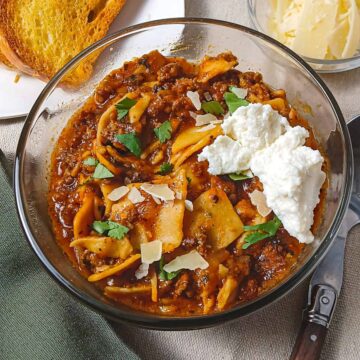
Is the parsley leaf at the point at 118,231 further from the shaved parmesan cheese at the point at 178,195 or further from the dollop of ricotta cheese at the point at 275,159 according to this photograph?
the dollop of ricotta cheese at the point at 275,159

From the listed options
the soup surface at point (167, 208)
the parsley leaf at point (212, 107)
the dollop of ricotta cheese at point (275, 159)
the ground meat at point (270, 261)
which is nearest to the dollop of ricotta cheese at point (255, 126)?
the dollop of ricotta cheese at point (275, 159)

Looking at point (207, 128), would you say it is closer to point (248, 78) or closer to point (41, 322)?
point (248, 78)

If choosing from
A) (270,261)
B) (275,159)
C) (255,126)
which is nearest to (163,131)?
(255,126)

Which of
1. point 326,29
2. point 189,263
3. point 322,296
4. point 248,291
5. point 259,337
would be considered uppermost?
point 326,29

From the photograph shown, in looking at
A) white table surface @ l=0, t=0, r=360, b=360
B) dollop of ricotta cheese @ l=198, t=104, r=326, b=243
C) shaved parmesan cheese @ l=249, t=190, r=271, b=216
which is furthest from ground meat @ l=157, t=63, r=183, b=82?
white table surface @ l=0, t=0, r=360, b=360

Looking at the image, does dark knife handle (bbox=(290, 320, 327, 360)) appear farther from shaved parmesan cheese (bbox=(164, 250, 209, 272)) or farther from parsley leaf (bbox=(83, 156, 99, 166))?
parsley leaf (bbox=(83, 156, 99, 166))

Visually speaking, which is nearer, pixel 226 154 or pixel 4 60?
pixel 226 154
